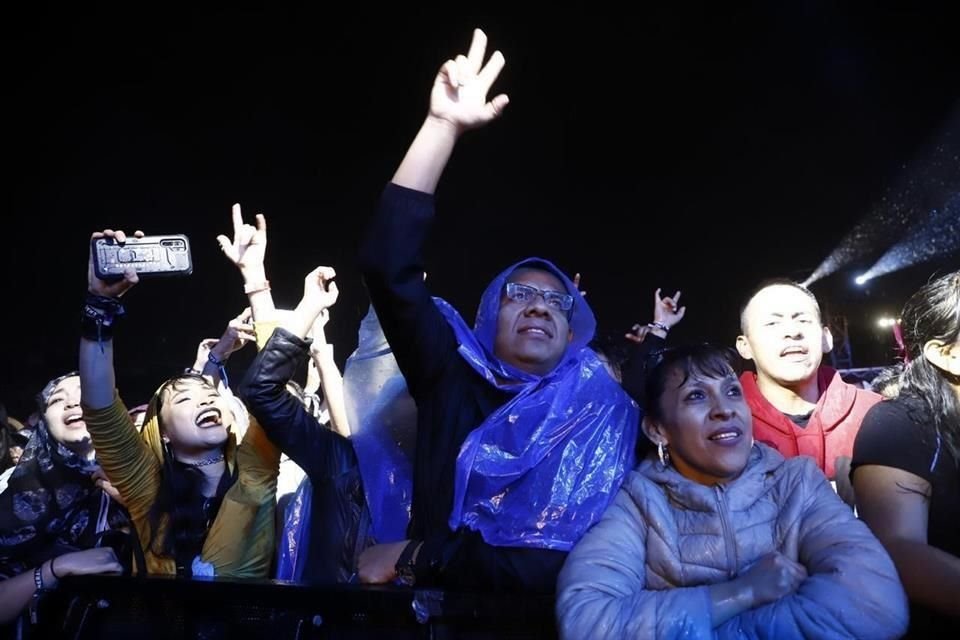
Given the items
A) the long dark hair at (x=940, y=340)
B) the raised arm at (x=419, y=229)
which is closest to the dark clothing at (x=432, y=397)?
the raised arm at (x=419, y=229)

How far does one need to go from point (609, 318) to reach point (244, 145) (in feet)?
14.6

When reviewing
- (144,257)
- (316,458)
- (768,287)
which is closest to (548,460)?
(316,458)

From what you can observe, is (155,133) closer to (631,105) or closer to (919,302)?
(631,105)

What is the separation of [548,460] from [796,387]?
1493 millimetres

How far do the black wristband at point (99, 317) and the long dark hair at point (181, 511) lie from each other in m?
0.63

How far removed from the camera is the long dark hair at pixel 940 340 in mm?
1961

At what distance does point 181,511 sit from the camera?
2.50 m

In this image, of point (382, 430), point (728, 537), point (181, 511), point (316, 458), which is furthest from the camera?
point (181, 511)

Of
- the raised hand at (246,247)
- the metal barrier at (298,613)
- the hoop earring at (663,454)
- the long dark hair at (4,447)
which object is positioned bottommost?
the long dark hair at (4,447)

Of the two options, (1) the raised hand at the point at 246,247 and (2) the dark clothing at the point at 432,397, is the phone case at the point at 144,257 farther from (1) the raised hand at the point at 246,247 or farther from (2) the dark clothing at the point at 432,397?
(2) the dark clothing at the point at 432,397

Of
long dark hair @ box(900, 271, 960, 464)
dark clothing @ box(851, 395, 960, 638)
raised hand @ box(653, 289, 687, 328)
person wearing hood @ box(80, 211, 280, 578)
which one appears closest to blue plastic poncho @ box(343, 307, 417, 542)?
person wearing hood @ box(80, 211, 280, 578)

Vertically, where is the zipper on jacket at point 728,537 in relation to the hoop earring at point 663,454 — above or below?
below

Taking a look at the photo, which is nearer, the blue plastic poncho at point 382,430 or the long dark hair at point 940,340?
the long dark hair at point 940,340

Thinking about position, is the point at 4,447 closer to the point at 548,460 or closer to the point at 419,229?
the point at 419,229
